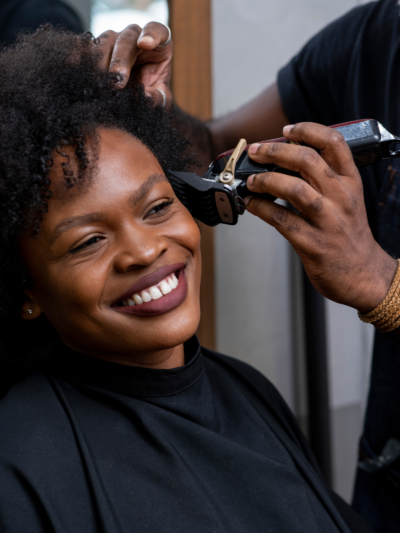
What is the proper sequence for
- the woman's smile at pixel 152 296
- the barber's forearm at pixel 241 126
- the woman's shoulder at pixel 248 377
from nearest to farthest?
1. the woman's smile at pixel 152 296
2. the woman's shoulder at pixel 248 377
3. the barber's forearm at pixel 241 126

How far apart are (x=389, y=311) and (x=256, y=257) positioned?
1109 millimetres

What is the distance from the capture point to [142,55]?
1.07m

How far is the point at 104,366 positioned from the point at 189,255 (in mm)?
255

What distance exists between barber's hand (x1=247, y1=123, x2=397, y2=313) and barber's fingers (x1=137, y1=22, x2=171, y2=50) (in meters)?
0.35

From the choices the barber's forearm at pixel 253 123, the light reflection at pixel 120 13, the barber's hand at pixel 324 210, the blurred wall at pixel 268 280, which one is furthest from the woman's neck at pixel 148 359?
the light reflection at pixel 120 13

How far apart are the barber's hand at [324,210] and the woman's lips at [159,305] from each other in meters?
0.19

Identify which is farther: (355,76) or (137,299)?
(355,76)

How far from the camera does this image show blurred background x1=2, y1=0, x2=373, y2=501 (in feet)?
5.55

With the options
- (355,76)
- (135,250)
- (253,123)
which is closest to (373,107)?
(355,76)

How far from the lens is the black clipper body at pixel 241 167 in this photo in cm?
82

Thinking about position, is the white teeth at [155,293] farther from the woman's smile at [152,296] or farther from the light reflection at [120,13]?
the light reflection at [120,13]

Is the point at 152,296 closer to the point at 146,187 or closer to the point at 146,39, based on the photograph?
the point at 146,187

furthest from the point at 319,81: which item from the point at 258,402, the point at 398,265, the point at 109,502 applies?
the point at 109,502

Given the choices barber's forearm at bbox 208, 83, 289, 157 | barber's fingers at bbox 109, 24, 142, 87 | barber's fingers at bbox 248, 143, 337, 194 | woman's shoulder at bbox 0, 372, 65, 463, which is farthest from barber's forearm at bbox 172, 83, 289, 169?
woman's shoulder at bbox 0, 372, 65, 463
